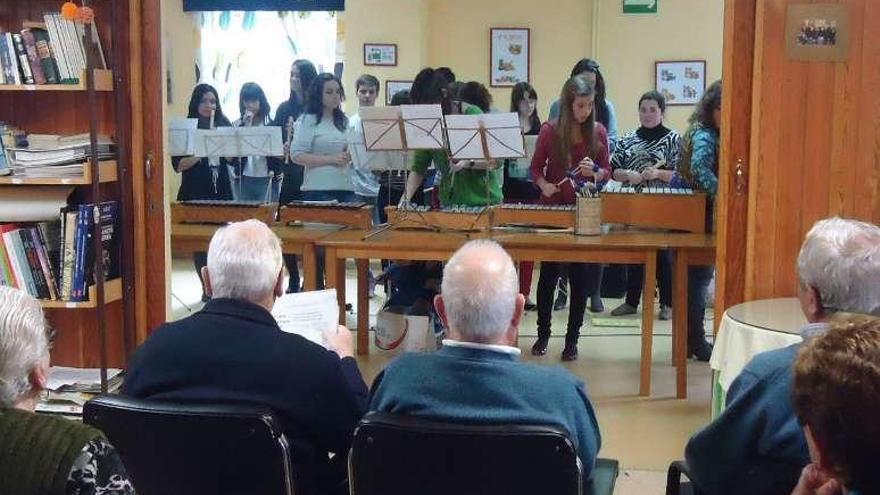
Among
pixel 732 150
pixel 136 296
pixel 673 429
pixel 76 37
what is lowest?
pixel 673 429

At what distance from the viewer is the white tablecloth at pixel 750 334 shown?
10.3ft

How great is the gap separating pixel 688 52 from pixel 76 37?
5801 millimetres

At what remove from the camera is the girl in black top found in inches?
277

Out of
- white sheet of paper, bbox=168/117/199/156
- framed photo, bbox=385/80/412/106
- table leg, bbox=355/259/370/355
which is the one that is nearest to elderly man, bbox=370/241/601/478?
table leg, bbox=355/259/370/355

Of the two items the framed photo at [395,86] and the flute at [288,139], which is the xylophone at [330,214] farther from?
the framed photo at [395,86]

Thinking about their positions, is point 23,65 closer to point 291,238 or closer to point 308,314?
point 291,238

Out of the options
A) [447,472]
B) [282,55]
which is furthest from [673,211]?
[282,55]

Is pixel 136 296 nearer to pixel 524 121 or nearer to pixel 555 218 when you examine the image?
pixel 555 218

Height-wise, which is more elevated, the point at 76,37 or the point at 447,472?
the point at 76,37

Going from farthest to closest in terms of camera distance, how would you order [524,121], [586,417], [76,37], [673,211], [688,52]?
[688,52]
[524,121]
[673,211]
[76,37]
[586,417]

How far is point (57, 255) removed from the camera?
3.94 meters

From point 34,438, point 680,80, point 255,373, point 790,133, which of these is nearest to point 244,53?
point 680,80

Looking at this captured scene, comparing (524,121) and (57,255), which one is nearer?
(57,255)

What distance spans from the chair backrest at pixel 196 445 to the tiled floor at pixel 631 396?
1849mm
